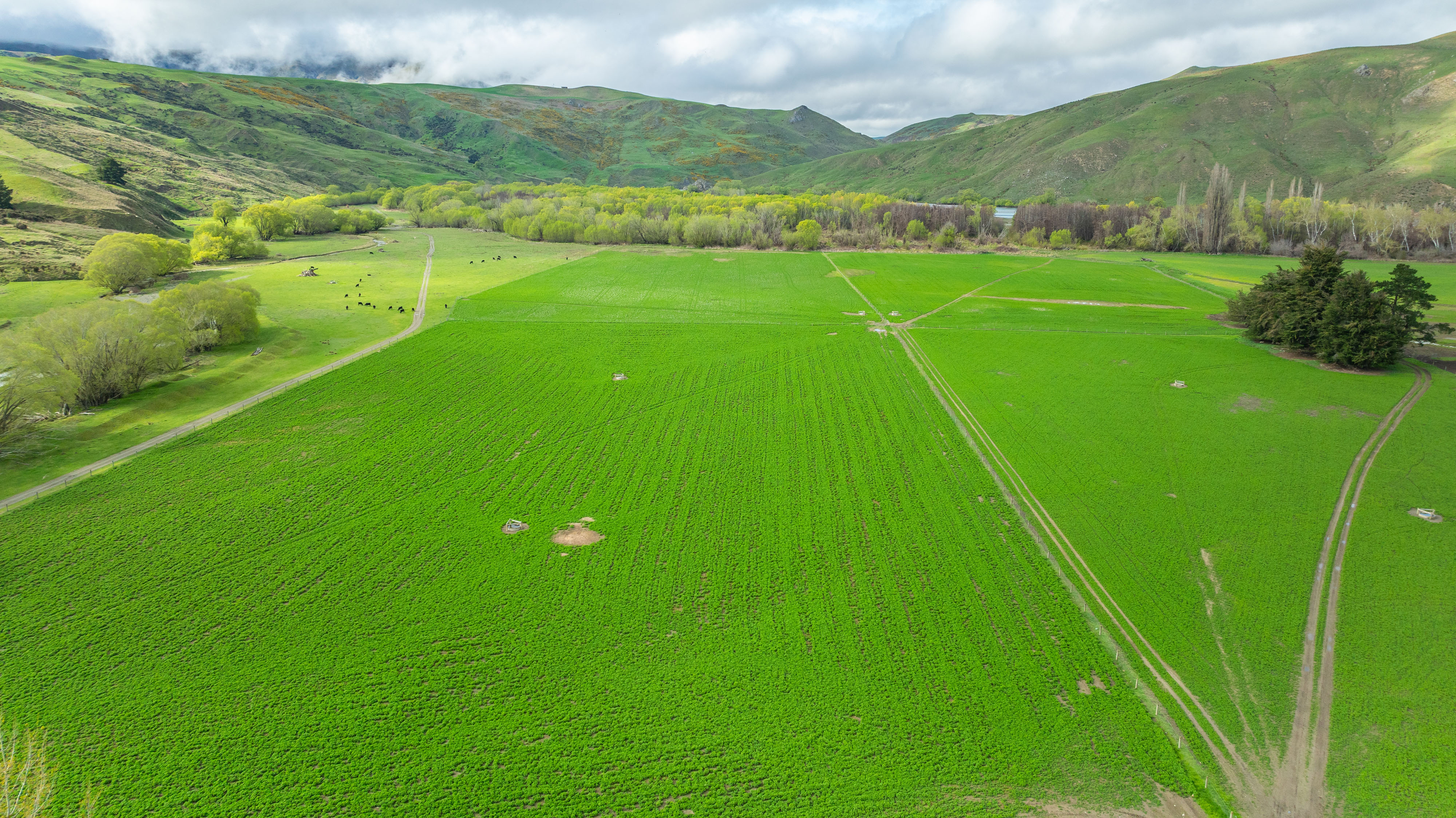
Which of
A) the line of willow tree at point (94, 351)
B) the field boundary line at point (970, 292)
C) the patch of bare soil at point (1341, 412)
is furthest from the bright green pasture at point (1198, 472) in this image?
the line of willow tree at point (94, 351)

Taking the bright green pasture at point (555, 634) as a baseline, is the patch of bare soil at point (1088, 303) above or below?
above

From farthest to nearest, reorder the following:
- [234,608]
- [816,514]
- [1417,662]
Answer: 1. [816,514]
2. [234,608]
3. [1417,662]

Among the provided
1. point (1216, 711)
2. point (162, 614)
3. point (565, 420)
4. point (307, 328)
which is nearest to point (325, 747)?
point (162, 614)

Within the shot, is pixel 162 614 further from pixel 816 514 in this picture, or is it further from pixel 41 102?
pixel 41 102

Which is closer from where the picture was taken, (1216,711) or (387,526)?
(1216,711)

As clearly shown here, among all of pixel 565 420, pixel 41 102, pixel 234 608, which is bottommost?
pixel 234 608

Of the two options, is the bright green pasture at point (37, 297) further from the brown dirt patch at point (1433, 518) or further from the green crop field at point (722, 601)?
the brown dirt patch at point (1433, 518)
